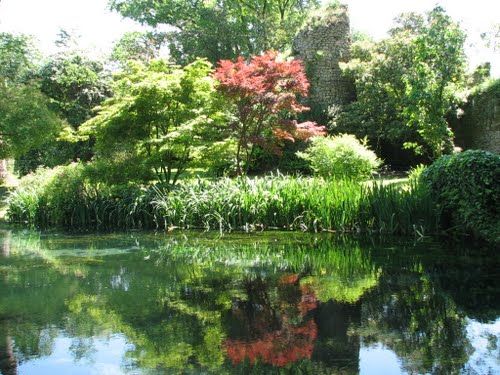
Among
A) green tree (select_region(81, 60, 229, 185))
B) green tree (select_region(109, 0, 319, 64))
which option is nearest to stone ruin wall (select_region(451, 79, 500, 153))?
green tree (select_region(81, 60, 229, 185))

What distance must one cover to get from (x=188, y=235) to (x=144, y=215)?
65.3 inches

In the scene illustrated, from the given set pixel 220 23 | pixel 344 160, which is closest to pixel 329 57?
pixel 344 160

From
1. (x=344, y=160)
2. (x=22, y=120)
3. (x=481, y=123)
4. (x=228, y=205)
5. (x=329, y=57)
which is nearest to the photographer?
(x=228, y=205)

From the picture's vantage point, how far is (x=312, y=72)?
19.0 m

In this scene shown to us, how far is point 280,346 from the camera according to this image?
3867mm

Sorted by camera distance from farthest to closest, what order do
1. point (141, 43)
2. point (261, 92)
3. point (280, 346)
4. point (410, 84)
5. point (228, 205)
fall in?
point (141, 43) → point (410, 84) → point (261, 92) → point (228, 205) → point (280, 346)

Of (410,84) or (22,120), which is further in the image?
(22,120)

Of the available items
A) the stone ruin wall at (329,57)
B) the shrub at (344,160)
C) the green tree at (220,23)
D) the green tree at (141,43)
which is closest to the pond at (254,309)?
the shrub at (344,160)

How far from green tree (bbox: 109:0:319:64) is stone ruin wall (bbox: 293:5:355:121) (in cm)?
651

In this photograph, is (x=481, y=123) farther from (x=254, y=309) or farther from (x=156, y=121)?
(x=254, y=309)

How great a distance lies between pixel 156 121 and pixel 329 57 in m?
9.44

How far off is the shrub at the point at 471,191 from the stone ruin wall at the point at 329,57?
10594mm

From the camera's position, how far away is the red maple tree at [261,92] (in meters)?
11.1

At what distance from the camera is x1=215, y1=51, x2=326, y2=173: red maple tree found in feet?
36.5
